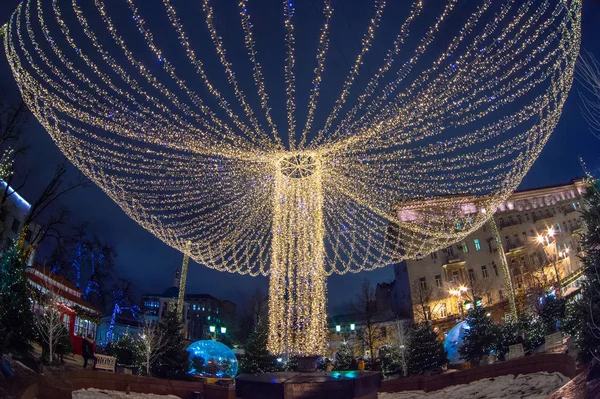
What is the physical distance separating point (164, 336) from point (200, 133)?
11.6 meters

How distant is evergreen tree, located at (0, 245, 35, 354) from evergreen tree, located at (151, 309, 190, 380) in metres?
5.09

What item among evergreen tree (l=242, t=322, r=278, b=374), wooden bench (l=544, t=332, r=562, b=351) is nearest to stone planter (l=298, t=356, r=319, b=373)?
evergreen tree (l=242, t=322, r=278, b=374)

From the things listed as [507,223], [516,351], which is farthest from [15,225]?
[507,223]

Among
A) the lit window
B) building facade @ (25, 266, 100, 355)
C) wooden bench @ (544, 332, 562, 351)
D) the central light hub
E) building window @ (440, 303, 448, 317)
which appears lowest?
wooden bench @ (544, 332, 562, 351)

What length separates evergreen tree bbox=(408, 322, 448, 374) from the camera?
19.0m

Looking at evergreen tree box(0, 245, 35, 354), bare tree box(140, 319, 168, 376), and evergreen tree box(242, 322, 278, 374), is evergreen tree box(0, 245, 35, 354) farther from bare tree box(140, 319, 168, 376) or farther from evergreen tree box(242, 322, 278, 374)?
evergreen tree box(242, 322, 278, 374)

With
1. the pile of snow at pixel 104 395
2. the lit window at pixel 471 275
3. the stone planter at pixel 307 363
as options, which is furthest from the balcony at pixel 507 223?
the pile of snow at pixel 104 395

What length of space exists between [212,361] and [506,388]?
13.7 meters

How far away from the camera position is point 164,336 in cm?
1831

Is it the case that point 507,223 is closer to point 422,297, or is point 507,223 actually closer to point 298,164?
point 422,297

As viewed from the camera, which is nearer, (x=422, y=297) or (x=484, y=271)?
(x=422, y=297)

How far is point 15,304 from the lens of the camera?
46.4 ft

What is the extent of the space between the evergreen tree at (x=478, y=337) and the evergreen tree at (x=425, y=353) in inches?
41.1

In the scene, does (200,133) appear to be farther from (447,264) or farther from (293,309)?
(447,264)
